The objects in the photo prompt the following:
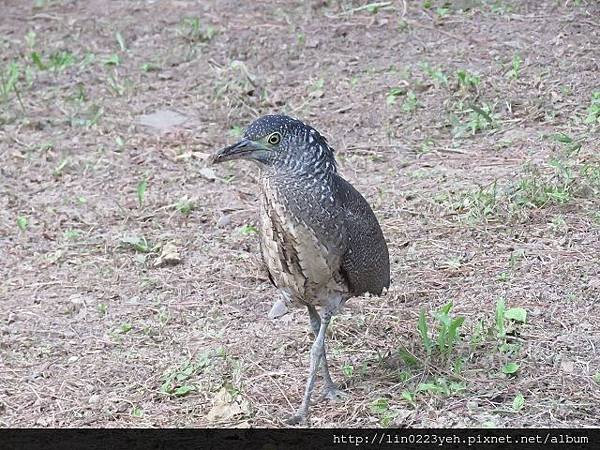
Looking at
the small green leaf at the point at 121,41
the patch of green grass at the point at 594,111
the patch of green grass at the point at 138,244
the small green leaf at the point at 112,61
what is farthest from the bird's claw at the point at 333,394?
the small green leaf at the point at 121,41

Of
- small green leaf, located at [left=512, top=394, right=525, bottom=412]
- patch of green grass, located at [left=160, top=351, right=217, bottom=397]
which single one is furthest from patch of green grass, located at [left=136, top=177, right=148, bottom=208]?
small green leaf, located at [left=512, top=394, right=525, bottom=412]

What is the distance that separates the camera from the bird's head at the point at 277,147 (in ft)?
17.4

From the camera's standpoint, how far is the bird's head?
5309mm

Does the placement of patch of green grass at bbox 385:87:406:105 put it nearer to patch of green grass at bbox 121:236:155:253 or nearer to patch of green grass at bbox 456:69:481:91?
patch of green grass at bbox 456:69:481:91

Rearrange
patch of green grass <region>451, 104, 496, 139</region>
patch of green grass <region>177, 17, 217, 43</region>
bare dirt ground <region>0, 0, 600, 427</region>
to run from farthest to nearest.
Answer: patch of green grass <region>177, 17, 217, 43</region> < patch of green grass <region>451, 104, 496, 139</region> < bare dirt ground <region>0, 0, 600, 427</region>

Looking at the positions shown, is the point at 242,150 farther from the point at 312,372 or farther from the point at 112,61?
the point at 112,61

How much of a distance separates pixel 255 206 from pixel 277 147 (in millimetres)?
2949

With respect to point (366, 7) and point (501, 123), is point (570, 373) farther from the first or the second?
point (366, 7)

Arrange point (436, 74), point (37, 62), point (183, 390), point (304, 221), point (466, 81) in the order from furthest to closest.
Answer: point (37, 62), point (436, 74), point (466, 81), point (183, 390), point (304, 221)

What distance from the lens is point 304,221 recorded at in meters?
5.27

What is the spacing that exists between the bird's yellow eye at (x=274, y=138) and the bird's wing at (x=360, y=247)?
0.42 metres

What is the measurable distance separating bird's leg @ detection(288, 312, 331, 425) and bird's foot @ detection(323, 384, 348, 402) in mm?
219

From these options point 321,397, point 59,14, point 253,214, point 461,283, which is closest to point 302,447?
point 321,397

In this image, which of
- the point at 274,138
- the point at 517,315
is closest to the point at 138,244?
the point at 274,138
